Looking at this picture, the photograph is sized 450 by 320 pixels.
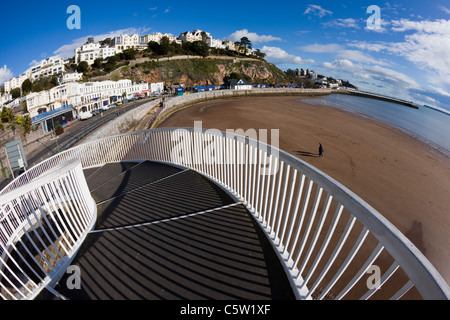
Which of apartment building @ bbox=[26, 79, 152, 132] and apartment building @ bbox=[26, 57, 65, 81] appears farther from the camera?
apartment building @ bbox=[26, 57, 65, 81]

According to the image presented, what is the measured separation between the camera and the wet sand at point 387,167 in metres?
7.97

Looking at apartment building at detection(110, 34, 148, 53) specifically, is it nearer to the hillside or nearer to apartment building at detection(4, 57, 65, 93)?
apartment building at detection(4, 57, 65, 93)

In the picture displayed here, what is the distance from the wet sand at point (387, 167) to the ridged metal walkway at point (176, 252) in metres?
7.49

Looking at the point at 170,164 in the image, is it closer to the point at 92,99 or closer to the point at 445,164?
the point at 445,164

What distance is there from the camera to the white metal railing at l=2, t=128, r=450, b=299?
1158mm

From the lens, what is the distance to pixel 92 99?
35.7 meters

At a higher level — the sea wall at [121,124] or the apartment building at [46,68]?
the apartment building at [46,68]

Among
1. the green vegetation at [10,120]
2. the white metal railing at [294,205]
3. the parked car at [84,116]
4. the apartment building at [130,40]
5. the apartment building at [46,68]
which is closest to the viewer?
the white metal railing at [294,205]

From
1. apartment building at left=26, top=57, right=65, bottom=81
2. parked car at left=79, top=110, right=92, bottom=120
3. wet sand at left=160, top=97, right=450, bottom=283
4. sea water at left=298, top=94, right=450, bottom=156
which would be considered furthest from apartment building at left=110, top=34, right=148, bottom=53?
wet sand at left=160, top=97, right=450, bottom=283

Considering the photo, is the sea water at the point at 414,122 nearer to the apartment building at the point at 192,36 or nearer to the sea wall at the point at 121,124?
the sea wall at the point at 121,124

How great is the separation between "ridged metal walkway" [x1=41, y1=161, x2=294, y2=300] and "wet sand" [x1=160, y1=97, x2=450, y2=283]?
749cm

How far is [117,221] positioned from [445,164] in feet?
69.6

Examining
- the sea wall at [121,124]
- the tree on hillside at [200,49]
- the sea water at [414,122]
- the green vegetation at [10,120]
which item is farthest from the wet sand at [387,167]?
the tree on hillside at [200,49]
